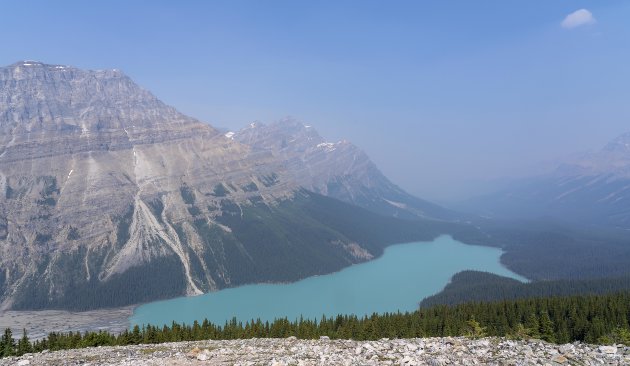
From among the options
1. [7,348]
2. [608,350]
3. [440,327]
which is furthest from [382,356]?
[7,348]

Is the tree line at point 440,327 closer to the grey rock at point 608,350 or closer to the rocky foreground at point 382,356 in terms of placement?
the rocky foreground at point 382,356

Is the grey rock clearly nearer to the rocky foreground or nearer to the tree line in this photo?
the rocky foreground

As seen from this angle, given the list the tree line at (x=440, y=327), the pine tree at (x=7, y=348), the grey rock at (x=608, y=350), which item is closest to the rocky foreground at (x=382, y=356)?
the grey rock at (x=608, y=350)

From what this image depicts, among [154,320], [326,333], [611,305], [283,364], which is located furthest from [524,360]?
[154,320]

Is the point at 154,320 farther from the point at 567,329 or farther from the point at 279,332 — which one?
the point at 567,329

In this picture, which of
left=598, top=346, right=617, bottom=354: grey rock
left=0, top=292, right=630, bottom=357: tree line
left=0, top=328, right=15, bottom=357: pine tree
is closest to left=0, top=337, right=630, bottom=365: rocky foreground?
left=598, top=346, right=617, bottom=354: grey rock

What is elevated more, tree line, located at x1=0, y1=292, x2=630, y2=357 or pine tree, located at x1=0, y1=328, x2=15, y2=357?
pine tree, located at x1=0, y1=328, x2=15, y2=357
